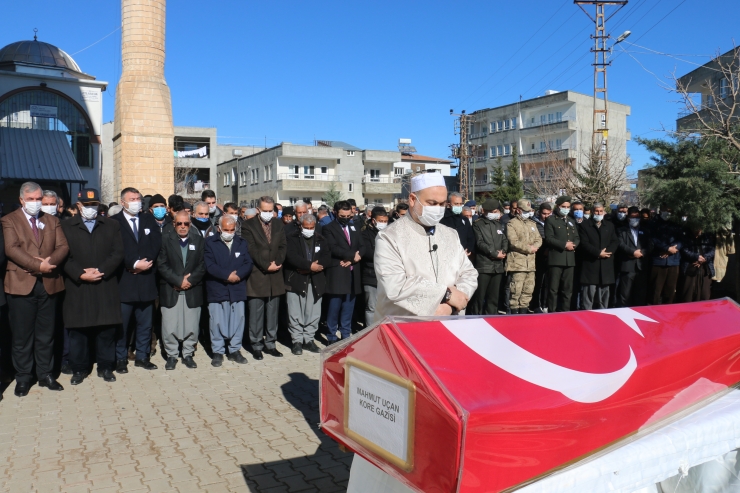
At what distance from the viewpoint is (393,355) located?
2.63m

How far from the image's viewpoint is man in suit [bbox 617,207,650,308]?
35.2ft

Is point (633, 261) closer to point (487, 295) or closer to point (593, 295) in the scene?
point (593, 295)

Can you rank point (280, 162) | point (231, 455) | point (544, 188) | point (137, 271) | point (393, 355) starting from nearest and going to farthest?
point (393, 355) → point (231, 455) → point (137, 271) → point (544, 188) → point (280, 162)

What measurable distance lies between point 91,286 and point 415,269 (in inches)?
182

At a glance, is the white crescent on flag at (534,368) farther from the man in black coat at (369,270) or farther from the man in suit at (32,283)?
the man in black coat at (369,270)

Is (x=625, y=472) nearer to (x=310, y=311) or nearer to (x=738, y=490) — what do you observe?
(x=738, y=490)

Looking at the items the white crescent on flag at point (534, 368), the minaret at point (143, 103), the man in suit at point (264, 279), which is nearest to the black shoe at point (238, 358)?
the man in suit at point (264, 279)

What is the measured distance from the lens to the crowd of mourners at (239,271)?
6793 millimetres

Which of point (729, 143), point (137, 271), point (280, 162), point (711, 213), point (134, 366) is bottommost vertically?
point (134, 366)

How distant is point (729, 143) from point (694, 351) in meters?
6.73

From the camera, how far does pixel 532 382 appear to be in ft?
8.52

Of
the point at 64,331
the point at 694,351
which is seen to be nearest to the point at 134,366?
the point at 64,331

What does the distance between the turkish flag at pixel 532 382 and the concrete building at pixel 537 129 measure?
52.6 m

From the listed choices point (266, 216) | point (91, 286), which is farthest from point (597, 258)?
point (91, 286)
